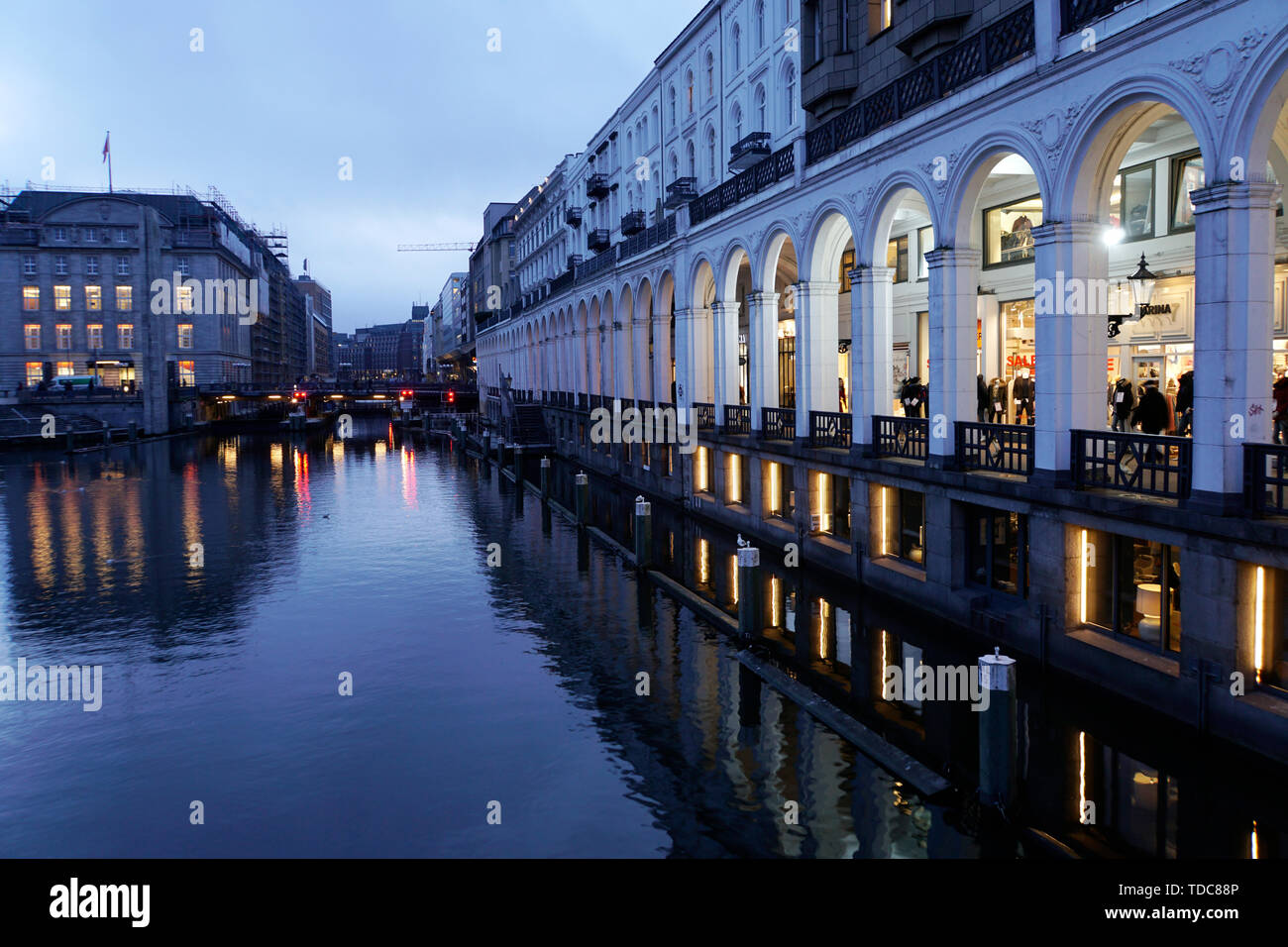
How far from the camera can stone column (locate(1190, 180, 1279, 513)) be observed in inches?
437

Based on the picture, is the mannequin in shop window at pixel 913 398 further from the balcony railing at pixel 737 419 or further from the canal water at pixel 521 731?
the balcony railing at pixel 737 419

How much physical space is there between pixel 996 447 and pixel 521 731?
10037 mm

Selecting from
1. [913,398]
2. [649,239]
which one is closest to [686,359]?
[649,239]

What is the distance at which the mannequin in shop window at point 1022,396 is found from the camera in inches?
875

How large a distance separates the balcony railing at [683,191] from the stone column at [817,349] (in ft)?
37.5

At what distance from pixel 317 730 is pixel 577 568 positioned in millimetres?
10893

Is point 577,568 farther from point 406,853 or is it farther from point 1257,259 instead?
point 1257,259

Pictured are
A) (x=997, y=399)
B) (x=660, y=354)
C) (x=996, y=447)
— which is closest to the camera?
(x=996, y=447)

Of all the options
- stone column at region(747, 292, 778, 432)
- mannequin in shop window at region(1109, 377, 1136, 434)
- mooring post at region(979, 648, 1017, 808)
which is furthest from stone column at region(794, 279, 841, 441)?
mooring post at region(979, 648, 1017, 808)

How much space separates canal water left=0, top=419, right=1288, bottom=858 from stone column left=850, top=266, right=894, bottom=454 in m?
3.92

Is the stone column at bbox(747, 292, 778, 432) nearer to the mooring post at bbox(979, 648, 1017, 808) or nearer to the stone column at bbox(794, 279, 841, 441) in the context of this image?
the stone column at bbox(794, 279, 841, 441)

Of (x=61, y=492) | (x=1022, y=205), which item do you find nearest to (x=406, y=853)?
(x=1022, y=205)

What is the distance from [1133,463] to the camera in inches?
A: 547

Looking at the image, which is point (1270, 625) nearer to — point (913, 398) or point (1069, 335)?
point (1069, 335)
